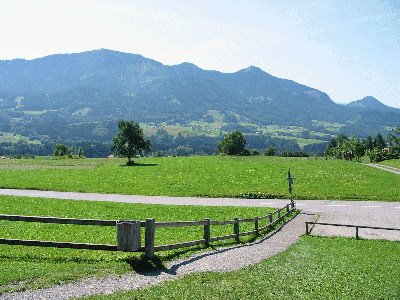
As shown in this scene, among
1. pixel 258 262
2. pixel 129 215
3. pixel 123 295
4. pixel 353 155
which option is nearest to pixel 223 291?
pixel 123 295

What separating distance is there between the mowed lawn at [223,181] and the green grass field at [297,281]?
31.8m

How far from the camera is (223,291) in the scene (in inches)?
386

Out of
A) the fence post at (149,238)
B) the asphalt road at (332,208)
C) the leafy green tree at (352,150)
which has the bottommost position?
the asphalt road at (332,208)

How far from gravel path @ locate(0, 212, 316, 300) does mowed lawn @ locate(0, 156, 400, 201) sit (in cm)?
2866

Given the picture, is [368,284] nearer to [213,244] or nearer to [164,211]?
[213,244]

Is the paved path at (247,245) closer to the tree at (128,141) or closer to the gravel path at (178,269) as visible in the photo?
the gravel path at (178,269)

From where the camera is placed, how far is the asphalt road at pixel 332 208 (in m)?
26.7

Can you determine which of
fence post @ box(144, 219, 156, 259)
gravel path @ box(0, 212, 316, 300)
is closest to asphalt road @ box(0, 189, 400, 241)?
gravel path @ box(0, 212, 316, 300)

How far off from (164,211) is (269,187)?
930 inches

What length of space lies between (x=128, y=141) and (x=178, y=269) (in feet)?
223

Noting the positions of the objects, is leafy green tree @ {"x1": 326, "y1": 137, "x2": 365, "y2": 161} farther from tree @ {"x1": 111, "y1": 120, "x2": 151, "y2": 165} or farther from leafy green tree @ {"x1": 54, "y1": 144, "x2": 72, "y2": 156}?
leafy green tree @ {"x1": 54, "y1": 144, "x2": 72, "y2": 156}

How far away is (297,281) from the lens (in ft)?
36.8

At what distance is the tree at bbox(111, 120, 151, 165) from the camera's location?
77.7 m

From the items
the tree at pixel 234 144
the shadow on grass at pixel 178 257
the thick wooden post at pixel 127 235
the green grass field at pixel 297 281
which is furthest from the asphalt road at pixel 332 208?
the tree at pixel 234 144
